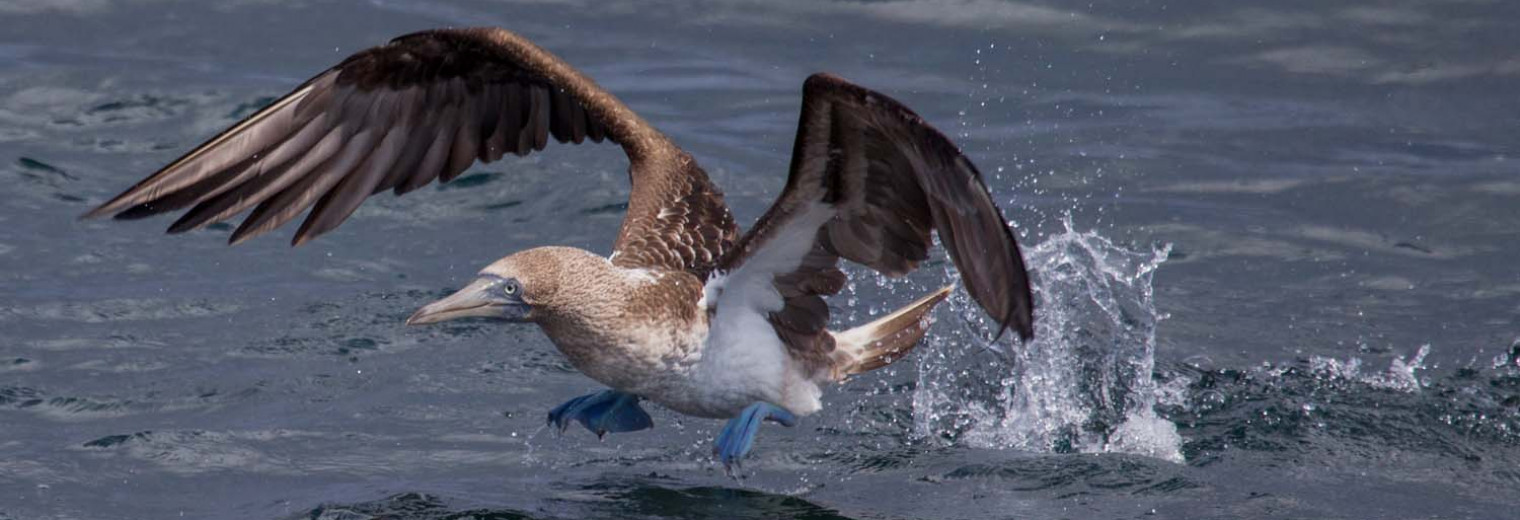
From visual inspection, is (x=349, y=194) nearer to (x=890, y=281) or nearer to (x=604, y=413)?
(x=604, y=413)

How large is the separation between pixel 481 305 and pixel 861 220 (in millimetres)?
1277

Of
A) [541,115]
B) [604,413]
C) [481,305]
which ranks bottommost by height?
[604,413]

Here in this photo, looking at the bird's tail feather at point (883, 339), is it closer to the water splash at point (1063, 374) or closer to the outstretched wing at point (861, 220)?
the outstretched wing at point (861, 220)

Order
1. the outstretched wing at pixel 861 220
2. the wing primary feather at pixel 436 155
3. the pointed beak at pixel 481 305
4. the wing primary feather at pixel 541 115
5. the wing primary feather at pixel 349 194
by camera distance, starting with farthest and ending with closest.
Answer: the wing primary feather at pixel 541 115
the wing primary feather at pixel 436 155
the wing primary feather at pixel 349 194
the pointed beak at pixel 481 305
the outstretched wing at pixel 861 220

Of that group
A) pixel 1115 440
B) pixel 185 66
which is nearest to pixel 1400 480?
pixel 1115 440

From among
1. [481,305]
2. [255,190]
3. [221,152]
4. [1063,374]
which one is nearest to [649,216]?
[481,305]

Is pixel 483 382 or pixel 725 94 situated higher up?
pixel 725 94

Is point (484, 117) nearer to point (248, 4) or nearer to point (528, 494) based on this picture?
point (528, 494)

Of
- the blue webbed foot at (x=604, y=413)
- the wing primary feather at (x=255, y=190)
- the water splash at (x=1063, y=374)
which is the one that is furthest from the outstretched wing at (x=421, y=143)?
the water splash at (x=1063, y=374)

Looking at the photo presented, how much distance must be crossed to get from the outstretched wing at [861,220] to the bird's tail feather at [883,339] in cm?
11

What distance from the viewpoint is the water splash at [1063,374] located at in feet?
24.1

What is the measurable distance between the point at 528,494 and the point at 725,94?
199 inches

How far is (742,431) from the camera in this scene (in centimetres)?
673

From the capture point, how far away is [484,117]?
7875 mm
